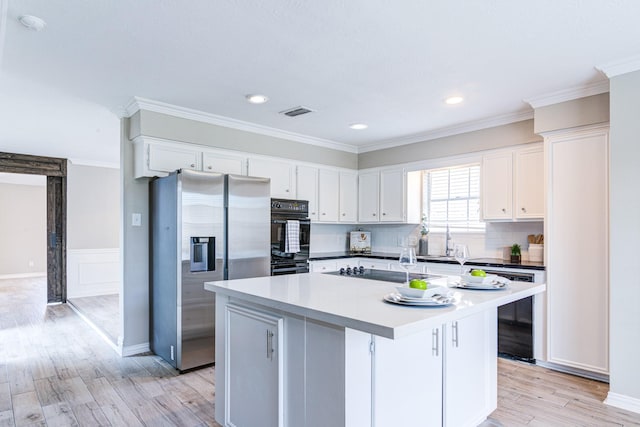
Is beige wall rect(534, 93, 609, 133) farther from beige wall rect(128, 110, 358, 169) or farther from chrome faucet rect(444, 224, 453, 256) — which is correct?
beige wall rect(128, 110, 358, 169)

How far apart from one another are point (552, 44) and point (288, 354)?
2426mm

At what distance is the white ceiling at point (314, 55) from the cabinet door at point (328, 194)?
1212mm

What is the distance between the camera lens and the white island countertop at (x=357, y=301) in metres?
1.44

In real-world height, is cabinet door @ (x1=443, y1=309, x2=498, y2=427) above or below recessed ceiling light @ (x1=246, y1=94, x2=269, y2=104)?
below

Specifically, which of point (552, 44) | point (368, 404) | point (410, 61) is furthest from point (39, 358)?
point (552, 44)

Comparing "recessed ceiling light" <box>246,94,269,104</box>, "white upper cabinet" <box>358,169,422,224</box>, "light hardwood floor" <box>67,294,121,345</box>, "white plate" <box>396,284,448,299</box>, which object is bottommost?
"light hardwood floor" <box>67,294,121,345</box>

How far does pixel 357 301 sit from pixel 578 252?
94.6 inches

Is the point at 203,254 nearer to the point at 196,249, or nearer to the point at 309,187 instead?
the point at 196,249

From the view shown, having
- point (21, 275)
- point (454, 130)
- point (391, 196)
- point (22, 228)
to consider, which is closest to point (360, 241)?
point (391, 196)

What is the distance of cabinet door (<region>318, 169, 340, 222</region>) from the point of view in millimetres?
5137

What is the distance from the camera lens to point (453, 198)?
4832mm

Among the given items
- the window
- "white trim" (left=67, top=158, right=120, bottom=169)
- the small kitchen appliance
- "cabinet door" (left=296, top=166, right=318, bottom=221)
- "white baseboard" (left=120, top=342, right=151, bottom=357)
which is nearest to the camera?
"white baseboard" (left=120, top=342, right=151, bottom=357)

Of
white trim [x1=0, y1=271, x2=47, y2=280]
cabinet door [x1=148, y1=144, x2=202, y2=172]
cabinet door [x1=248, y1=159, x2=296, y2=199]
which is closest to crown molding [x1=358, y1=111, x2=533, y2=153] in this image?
cabinet door [x1=248, y1=159, x2=296, y2=199]

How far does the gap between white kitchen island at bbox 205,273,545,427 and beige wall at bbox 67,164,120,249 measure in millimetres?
5724
